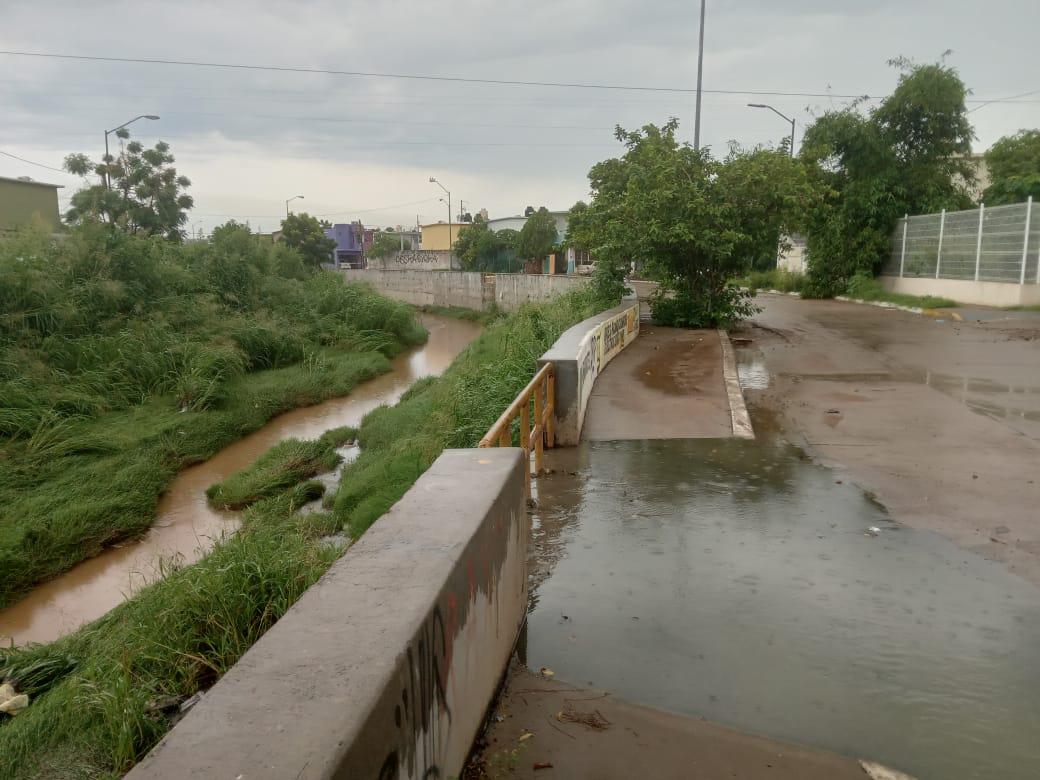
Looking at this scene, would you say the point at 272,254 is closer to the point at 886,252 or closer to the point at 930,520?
the point at 886,252

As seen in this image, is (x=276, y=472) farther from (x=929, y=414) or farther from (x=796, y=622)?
(x=796, y=622)

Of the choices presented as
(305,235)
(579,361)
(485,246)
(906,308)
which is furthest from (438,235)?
(579,361)

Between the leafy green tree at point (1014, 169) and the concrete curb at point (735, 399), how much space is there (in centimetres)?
2159

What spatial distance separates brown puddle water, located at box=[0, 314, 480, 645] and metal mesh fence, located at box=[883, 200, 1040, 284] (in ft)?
51.2

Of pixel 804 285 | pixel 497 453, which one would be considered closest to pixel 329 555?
pixel 497 453

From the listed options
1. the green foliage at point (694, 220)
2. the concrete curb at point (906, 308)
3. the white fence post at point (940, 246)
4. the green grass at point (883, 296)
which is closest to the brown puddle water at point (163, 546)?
the green foliage at point (694, 220)

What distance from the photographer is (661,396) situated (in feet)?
33.3

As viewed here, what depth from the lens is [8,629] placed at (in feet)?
26.5

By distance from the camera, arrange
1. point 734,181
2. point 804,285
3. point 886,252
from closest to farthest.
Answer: point 734,181
point 886,252
point 804,285

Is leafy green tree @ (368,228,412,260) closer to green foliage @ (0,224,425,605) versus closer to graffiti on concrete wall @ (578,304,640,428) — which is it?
green foliage @ (0,224,425,605)

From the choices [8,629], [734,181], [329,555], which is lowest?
[8,629]

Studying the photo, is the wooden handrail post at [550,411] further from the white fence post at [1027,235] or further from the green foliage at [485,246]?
the green foliage at [485,246]

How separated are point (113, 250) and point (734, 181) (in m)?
15.3

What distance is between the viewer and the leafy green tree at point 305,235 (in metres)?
54.8
